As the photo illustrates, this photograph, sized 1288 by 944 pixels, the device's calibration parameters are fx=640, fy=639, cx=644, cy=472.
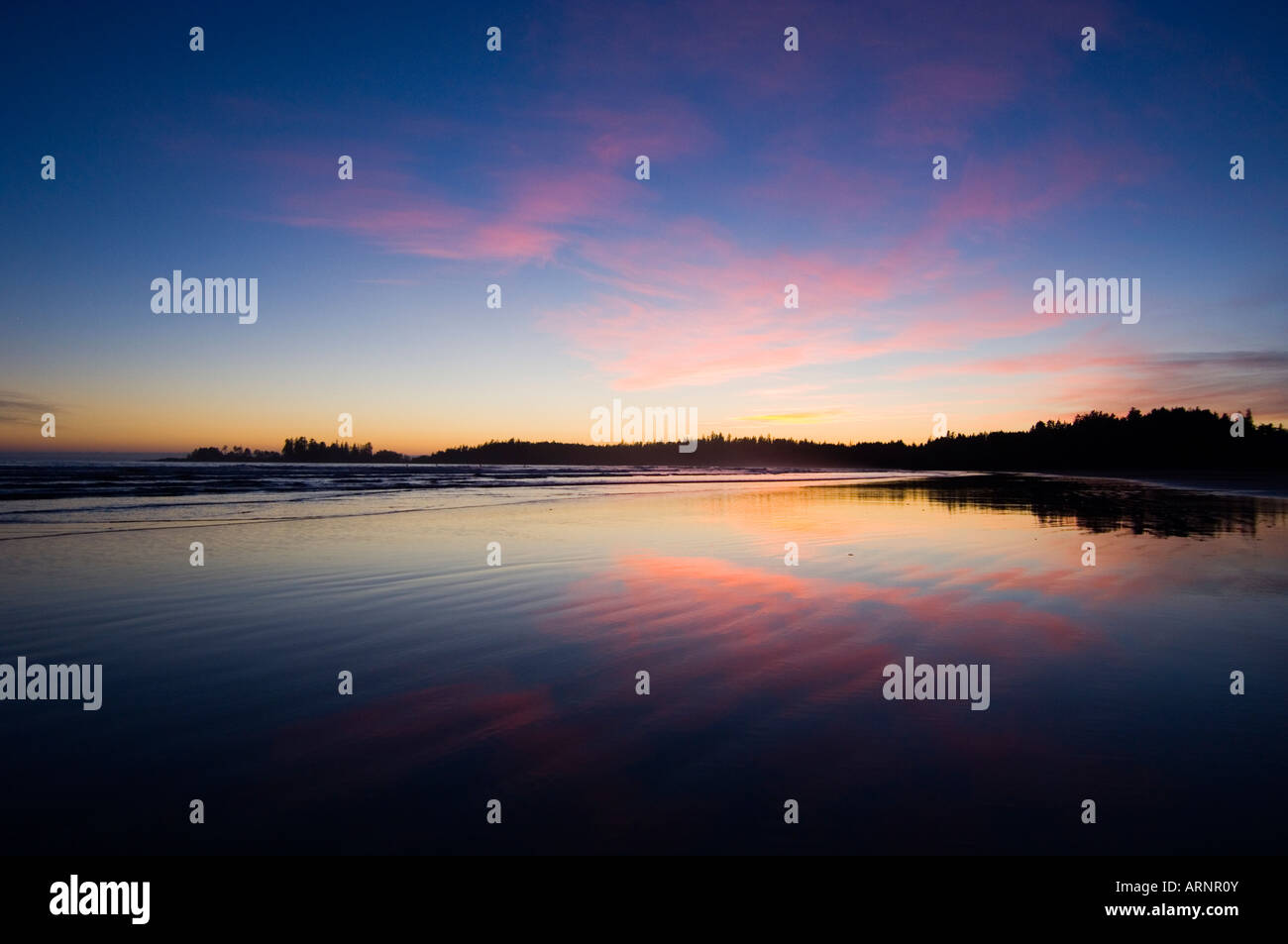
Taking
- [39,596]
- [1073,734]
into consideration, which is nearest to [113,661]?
[39,596]

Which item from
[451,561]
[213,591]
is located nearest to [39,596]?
[213,591]

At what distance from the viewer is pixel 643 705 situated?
5.50 metres

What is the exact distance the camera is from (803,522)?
1938cm

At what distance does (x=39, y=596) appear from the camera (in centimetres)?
931

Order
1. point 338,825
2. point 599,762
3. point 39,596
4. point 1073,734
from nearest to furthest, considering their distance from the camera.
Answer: point 338,825, point 599,762, point 1073,734, point 39,596

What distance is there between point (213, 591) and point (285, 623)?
257 cm

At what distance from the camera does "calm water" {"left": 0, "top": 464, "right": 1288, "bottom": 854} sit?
378 cm

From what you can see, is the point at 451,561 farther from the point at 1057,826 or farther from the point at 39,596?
the point at 1057,826

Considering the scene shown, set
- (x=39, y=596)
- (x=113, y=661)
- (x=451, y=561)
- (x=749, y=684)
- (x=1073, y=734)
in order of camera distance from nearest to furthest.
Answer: (x=1073, y=734)
(x=749, y=684)
(x=113, y=661)
(x=39, y=596)
(x=451, y=561)

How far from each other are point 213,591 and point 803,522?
588 inches

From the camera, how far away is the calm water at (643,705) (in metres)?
3.78
